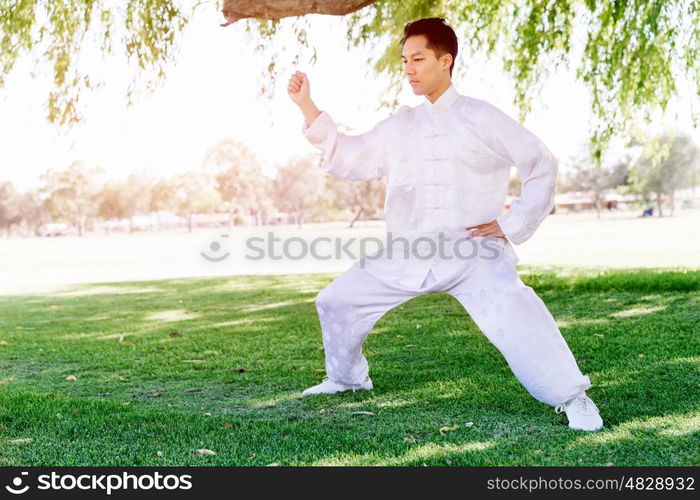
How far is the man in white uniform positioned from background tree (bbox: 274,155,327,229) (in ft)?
193

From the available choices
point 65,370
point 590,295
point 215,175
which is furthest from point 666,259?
point 215,175

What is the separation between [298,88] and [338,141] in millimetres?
354

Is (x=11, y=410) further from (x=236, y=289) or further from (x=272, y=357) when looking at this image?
(x=236, y=289)

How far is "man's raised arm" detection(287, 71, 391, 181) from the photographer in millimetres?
3951

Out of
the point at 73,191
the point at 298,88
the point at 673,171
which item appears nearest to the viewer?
the point at 298,88

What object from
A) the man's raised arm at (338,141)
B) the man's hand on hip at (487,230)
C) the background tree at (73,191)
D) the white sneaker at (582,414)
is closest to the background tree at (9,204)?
the background tree at (73,191)

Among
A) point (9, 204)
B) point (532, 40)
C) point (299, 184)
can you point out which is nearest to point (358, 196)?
point (299, 184)

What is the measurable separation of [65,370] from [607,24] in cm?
632

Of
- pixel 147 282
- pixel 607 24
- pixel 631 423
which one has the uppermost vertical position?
pixel 607 24

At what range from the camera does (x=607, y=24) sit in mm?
7867

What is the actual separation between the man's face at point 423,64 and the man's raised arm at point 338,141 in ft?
1.08

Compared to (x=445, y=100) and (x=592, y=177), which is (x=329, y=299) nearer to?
(x=445, y=100)

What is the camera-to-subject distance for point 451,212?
3.75 m

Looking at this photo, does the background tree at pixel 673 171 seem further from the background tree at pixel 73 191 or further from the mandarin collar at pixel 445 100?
the mandarin collar at pixel 445 100
